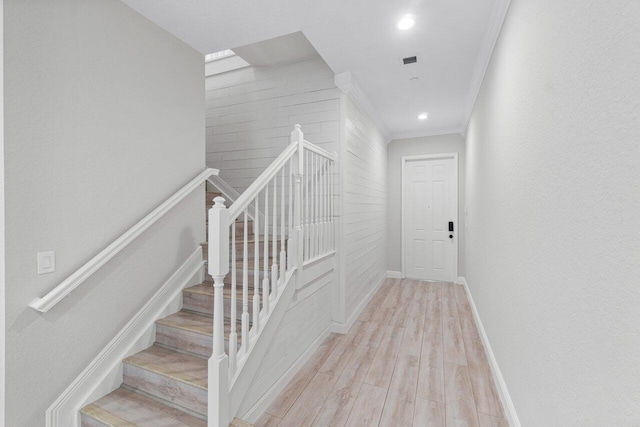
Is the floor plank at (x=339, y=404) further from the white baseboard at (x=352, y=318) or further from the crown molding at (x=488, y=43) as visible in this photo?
the crown molding at (x=488, y=43)

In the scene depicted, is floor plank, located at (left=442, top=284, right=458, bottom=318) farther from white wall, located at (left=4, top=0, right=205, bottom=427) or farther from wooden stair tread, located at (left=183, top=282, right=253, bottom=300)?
white wall, located at (left=4, top=0, right=205, bottom=427)

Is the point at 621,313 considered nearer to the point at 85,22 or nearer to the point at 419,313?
the point at 85,22

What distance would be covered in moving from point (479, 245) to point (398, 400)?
1874 millimetres

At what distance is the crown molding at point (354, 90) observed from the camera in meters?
2.99

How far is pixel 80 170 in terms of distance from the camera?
1710 millimetres

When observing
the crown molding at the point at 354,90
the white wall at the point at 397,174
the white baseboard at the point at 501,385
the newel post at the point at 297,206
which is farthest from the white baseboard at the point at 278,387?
the white wall at the point at 397,174

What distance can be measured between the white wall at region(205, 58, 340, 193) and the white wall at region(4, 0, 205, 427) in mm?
1183

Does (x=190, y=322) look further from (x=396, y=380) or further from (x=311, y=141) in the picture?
(x=311, y=141)

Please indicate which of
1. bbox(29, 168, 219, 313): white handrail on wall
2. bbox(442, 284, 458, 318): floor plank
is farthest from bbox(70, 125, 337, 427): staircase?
bbox(442, 284, 458, 318): floor plank

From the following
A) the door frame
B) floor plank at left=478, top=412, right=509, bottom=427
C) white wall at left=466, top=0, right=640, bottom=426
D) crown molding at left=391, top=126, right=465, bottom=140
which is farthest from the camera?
the door frame

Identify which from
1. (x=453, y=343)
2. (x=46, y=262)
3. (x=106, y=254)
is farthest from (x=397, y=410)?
(x=46, y=262)

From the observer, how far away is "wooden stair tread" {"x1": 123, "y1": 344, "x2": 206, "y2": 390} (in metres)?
1.67

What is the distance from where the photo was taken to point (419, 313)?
12.1 feet

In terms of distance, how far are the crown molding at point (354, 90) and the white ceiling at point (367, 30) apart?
53 mm
